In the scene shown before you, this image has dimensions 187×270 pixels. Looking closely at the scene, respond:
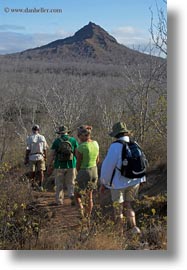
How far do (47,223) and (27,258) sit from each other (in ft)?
3.57

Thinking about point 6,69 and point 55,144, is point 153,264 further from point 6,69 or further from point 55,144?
point 6,69

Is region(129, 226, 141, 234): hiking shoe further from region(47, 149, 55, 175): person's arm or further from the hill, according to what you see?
the hill

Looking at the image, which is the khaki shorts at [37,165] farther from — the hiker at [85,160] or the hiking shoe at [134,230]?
the hiking shoe at [134,230]

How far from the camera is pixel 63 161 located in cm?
747

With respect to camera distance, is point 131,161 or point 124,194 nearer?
point 131,161

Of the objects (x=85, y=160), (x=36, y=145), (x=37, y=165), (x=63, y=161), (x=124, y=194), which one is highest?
(x=36, y=145)

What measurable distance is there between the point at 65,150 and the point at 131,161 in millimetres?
2004

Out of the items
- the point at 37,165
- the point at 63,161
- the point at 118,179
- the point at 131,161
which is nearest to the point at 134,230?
the point at 118,179

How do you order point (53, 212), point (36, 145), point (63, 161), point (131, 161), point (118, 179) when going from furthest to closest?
point (36, 145) → point (63, 161) → point (53, 212) → point (118, 179) → point (131, 161)

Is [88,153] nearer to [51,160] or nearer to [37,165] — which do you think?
[51,160]

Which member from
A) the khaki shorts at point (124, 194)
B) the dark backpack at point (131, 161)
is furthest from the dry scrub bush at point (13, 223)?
the dark backpack at point (131, 161)

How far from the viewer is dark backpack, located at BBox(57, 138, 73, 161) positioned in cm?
731

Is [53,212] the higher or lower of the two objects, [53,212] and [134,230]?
the higher

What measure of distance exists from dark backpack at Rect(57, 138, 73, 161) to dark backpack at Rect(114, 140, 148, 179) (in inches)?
75.0
